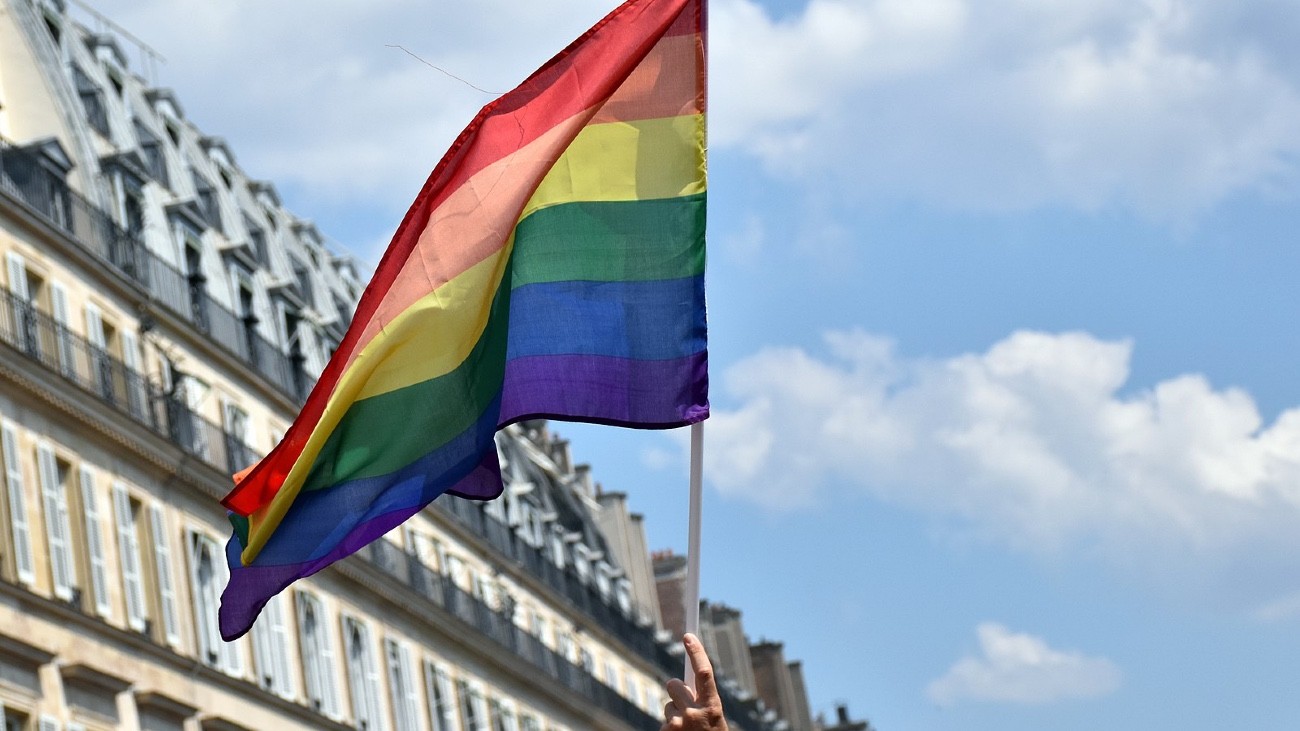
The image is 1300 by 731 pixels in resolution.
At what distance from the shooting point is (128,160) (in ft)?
135

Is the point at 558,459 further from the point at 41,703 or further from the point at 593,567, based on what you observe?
the point at 41,703

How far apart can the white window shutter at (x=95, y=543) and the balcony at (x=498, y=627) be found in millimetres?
11046

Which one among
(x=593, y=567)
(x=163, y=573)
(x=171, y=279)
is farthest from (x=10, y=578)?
(x=593, y=567)

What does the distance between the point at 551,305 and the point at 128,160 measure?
29615 mm

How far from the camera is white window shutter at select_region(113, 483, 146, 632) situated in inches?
1391

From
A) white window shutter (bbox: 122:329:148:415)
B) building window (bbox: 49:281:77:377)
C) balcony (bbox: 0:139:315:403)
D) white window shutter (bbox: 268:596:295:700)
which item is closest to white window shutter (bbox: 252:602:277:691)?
white window shutter (bbox: 268:596:295:700)

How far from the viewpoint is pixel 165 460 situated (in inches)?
1487

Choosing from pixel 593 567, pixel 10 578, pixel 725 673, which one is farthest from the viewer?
pixel 725 673

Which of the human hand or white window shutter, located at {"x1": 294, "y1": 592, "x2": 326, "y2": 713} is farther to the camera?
white window shutter, located at {"x1": 294, "y1": 592, "x2": 326, "y2": 713}

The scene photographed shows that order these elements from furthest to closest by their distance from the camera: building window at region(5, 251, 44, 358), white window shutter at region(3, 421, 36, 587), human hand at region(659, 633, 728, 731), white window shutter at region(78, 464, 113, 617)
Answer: white window shutter at region(78, 464, 113, 617) < building window at region(5, 251, 44, 358) < white window shutter at region(3, 421, 36, 587) < human hand at region(659, 633, 728, 731)

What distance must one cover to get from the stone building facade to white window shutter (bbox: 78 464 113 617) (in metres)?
0.05

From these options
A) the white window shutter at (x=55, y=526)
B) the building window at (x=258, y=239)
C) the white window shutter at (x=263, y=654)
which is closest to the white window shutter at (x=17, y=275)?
the white window shutter at (x=55, y=526)

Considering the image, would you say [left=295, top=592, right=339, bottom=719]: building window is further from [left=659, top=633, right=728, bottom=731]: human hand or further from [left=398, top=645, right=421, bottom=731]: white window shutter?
[left=659, top=633, right=728, bottom=731]: human hand

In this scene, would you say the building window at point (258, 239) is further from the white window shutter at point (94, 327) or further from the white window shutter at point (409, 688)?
the white window shutter at point (94, 327)
